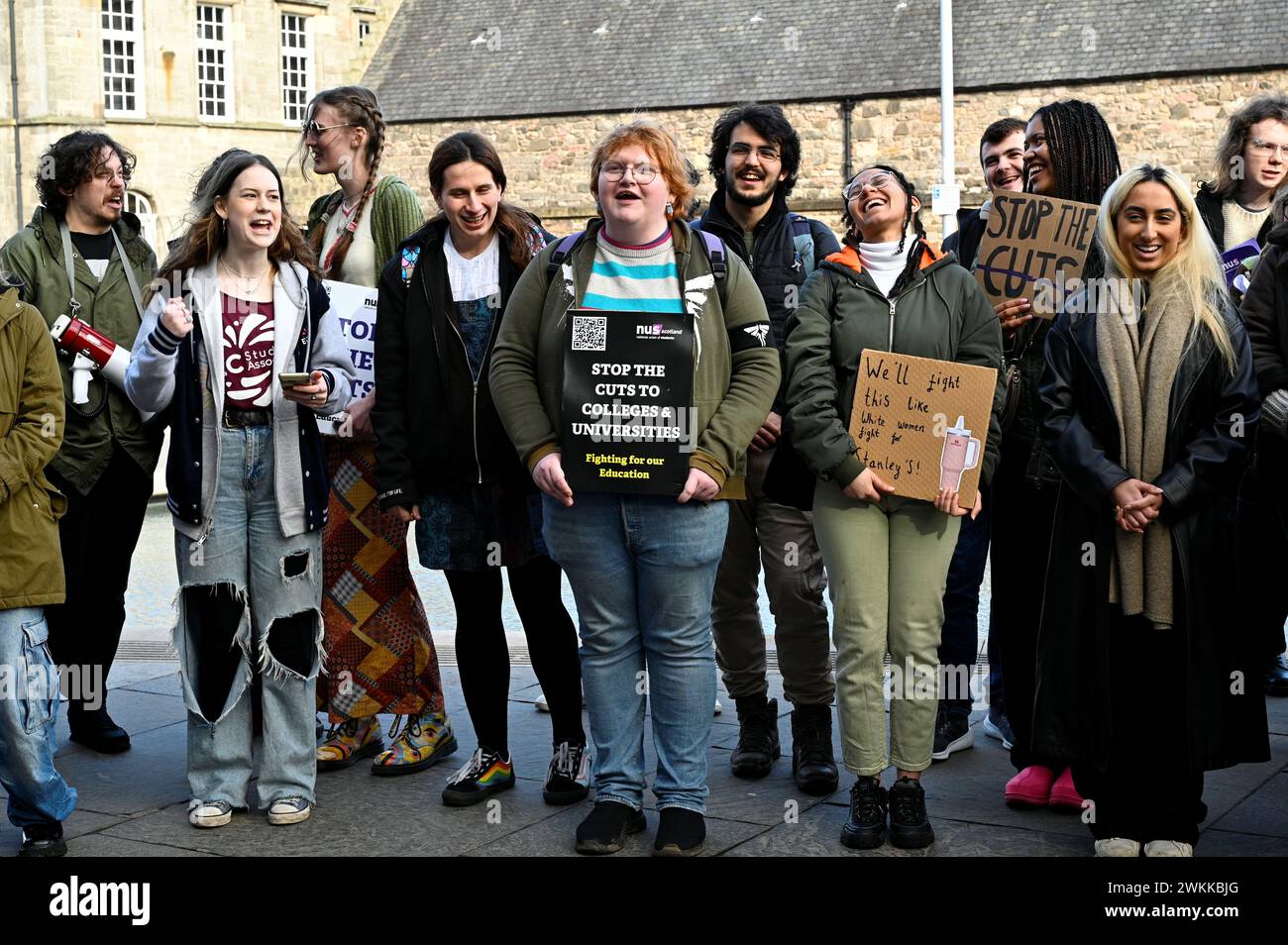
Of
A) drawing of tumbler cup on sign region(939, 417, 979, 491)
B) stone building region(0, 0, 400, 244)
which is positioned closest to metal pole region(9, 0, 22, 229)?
stone building region(0, 0, 400, 244)

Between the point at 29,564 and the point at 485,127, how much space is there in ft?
106

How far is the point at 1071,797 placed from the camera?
5180mm

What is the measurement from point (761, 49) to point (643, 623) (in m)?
30.8

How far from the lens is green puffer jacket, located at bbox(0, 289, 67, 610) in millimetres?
4762

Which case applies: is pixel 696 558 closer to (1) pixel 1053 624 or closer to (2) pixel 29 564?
(1) pixel 1053 624

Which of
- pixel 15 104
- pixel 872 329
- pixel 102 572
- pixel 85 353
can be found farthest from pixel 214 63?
pixel 872 329

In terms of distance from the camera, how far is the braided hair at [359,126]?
588 centimetres

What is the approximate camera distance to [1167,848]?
457cm

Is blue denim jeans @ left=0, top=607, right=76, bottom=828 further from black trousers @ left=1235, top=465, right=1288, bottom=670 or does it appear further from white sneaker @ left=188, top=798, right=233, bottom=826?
black trousers @ left=1235, top=465, right=1288, bottom=670

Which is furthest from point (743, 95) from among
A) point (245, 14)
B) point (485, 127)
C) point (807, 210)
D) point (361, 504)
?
point (361, 504)

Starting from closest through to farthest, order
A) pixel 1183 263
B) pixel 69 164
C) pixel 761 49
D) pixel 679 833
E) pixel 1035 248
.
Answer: pixel 1183 263
pixel 679 833
pixel 1035 248
pixel 69 164
pixel 761 49

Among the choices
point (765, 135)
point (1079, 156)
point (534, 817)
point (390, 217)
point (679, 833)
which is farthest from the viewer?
point (390, 217)

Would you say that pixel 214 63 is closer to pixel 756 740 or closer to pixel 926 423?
pixel 756 740

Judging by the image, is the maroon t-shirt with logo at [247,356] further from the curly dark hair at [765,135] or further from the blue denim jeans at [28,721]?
the curly dark hair at [765,135]
